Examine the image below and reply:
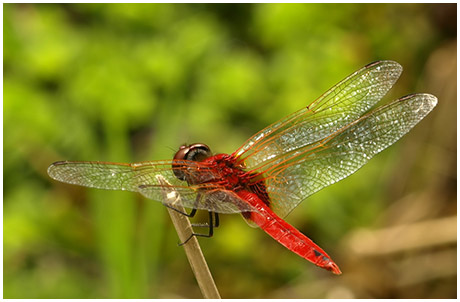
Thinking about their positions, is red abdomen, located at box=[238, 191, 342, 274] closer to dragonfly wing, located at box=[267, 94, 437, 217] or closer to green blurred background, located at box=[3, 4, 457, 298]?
dragonfly wing, located at box=[267, 94, 437, 217]

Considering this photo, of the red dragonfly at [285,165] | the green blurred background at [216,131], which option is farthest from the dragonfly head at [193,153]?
the green blurred background at [216,131]

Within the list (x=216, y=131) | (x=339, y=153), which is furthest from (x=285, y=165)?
(x=216, y=131)

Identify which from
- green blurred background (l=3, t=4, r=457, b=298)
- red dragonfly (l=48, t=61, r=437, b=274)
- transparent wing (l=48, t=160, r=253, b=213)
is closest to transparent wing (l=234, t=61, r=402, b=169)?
red dragonfly (l=48, t=61, r=437, b=274)

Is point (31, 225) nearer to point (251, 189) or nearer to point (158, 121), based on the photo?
point (158, 121)

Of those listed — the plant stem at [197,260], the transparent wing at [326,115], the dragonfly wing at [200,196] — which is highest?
the transparent wing at [326,115]

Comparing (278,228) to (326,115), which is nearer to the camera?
(278,228)

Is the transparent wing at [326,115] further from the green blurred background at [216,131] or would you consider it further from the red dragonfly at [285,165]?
the green blurred background at [216,131]

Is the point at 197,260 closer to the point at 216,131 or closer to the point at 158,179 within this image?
the point at 158,179
